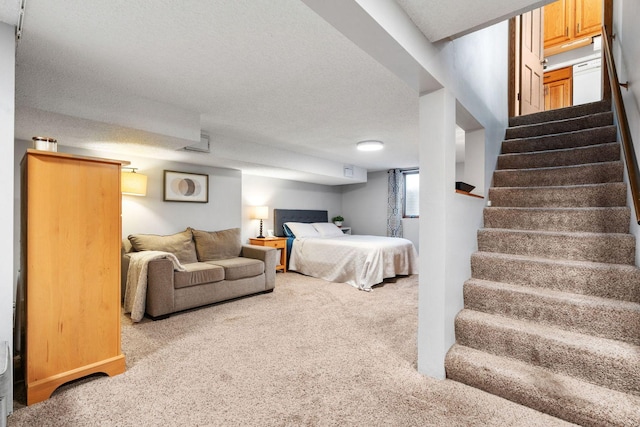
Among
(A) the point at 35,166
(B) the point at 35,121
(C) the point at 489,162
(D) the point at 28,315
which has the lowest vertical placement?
(D) the point at 28,315

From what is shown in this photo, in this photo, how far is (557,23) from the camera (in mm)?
5027

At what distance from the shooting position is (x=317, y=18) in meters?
1.71

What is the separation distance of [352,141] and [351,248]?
1581 millimetres

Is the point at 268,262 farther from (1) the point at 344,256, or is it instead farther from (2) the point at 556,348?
(2) the point at 556,348

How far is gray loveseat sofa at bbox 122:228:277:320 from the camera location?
10.4ft

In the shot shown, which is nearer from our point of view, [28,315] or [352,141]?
[28,315]

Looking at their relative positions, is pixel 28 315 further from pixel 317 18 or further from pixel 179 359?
pixel 317 18

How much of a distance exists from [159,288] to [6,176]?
5.87ft

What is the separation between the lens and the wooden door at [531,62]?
4.07 metres

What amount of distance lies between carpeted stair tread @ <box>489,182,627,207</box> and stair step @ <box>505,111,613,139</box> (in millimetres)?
929

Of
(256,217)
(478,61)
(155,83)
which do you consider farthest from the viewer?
(256,217)

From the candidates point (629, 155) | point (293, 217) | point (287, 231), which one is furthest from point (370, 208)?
point (629, 155)

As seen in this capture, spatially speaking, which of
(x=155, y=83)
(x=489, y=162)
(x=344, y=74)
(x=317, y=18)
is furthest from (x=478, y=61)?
A: (x=155, y=83)

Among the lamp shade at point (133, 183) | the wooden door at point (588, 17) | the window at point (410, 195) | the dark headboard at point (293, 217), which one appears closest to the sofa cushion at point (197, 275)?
the lamp shade at point (133, 183)
